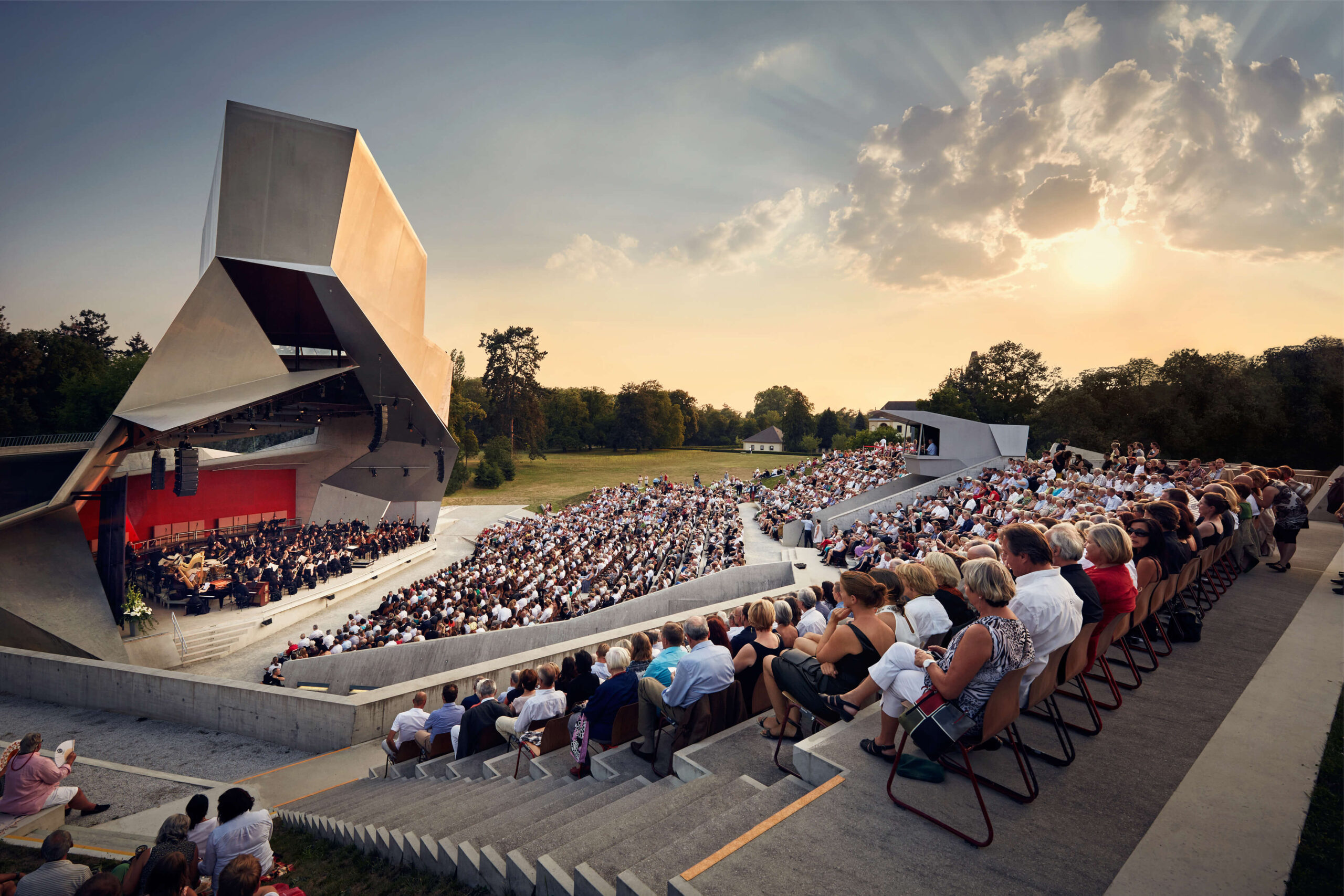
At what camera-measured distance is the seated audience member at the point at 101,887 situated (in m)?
2.55

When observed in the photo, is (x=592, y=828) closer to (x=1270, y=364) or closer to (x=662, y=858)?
(x=662, y=858)

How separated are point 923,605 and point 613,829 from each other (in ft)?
6.61

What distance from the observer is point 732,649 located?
399 cm

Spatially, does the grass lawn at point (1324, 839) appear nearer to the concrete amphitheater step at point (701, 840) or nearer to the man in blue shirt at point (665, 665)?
the concrete amphitheater step at point (701, 840)

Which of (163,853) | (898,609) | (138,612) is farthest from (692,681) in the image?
(138,612)

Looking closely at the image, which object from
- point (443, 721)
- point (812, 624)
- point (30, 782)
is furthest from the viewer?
point (443, 721)

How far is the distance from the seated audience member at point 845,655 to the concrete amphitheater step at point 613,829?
556mm

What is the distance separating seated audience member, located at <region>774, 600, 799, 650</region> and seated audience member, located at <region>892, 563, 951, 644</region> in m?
0.81

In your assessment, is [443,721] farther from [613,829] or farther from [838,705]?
[838,705]

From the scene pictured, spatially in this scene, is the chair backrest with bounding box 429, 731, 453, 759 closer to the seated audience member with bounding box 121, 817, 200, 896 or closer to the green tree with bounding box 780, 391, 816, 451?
the seated audience member with bounding box 121, 817, 200, 896

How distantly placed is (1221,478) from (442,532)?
2859cm

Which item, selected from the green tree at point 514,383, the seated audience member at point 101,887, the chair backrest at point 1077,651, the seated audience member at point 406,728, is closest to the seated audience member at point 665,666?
the chair backrest at point 1077,651

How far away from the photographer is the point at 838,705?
9.82ft

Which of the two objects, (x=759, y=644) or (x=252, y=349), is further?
(x=252, y=349)
